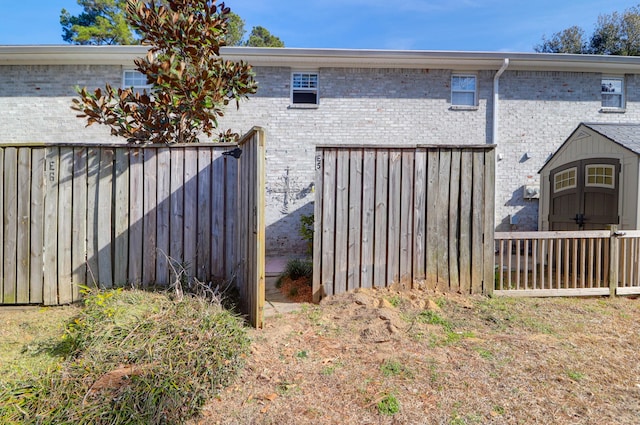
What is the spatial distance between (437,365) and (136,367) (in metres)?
2.34

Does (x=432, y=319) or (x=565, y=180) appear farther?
(x=565, y=180)

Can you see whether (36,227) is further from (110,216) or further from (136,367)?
(136,367)

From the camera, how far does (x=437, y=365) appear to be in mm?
2861

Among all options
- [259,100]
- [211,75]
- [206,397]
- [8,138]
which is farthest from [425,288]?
[8,138]

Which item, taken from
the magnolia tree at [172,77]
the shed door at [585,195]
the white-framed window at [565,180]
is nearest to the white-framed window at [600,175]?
the shed door at [585,195]

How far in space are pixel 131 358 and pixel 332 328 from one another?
196 cm

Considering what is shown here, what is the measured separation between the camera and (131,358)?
2.45m

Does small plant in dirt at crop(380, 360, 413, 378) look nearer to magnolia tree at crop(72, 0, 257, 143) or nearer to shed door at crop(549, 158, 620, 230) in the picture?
magnolia tree at crop(72, 0, 257, 143)

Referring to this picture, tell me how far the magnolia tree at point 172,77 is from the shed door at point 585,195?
649cm

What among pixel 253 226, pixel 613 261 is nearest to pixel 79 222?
pixel 253 226

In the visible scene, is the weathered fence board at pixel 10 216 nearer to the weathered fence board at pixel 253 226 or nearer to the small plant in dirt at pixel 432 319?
the weathered fence board at pixel 253 226

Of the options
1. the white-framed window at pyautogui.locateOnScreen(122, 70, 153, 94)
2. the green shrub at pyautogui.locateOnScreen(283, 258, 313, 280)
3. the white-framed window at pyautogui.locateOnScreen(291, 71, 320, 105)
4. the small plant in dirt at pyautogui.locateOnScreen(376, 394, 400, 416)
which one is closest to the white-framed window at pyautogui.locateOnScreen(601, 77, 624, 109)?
the white-framed window at pyautogui.locateOnScreen(291, 71, 320, 105)

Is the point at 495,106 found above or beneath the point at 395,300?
above

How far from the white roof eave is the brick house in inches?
1.3
